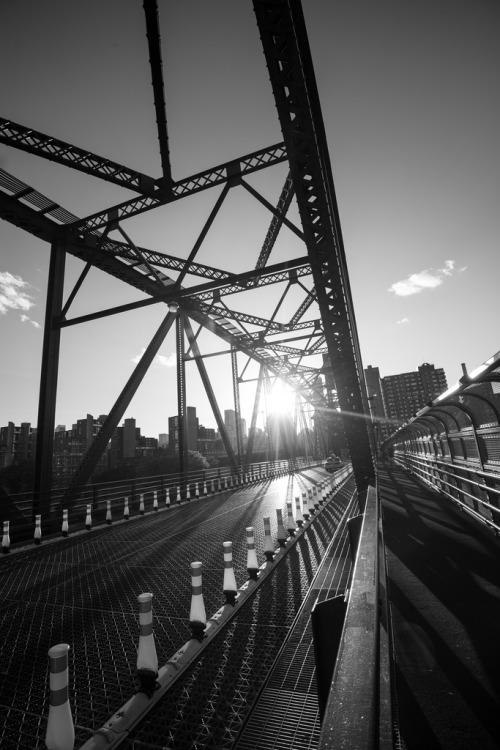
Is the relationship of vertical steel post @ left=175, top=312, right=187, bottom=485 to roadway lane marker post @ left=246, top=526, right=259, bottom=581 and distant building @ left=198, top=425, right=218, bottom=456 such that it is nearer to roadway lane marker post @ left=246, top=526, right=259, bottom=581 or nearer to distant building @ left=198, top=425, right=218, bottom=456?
roadway lane marker post @ left=246, top=526, right=259, bottom=581

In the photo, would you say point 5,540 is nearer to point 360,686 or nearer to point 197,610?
point 197,610

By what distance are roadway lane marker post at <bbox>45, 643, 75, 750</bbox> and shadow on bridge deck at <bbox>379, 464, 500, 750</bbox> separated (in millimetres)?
1919

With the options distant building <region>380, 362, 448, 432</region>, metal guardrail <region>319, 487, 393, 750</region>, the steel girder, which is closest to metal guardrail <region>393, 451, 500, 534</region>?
the steel girder

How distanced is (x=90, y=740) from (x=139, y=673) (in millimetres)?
525

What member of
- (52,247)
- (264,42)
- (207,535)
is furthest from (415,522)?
(52,247)

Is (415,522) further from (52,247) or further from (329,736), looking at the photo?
(52,247)

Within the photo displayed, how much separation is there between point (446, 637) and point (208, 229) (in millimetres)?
9616

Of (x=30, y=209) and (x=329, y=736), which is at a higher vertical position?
(x=30, y=209)

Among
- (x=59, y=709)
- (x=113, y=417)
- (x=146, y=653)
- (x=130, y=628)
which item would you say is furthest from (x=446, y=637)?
(x=113, y=417)

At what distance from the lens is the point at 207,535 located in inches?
318

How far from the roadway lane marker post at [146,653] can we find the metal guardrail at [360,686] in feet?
6.27

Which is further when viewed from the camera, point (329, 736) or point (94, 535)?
point (94, 535)

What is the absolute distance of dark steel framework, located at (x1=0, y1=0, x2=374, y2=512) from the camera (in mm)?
5031

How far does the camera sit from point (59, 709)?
2072 mm
